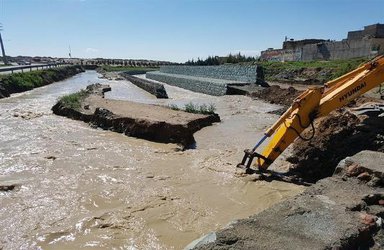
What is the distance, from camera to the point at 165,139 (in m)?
10.5

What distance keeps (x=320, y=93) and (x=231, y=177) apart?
2345mm

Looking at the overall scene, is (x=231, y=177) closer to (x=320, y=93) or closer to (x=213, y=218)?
(x=213, y=218)

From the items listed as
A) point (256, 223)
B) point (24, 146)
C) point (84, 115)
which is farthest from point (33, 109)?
point (256, 223)

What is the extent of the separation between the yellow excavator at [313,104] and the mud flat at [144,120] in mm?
3665

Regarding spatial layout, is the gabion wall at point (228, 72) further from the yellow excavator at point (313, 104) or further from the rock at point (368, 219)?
the rock at point (368, 219)

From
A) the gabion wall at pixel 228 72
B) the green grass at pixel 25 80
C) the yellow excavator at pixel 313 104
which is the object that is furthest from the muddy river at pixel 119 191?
the gabion wall at pixel 228 72

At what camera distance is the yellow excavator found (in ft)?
22.0

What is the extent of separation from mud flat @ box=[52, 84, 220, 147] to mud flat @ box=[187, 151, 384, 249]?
20.8 feet

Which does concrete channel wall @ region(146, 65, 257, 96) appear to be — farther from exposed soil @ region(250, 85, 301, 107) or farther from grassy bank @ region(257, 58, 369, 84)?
grassy bank @ region(257, 58, 369, 84)

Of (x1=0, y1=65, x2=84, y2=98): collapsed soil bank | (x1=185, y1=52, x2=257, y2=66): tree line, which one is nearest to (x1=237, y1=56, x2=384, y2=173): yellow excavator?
(x1=0, y1=65, x2=84, y2=98): collapsed soil bank

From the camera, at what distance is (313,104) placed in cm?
673

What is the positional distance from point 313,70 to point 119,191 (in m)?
27.7

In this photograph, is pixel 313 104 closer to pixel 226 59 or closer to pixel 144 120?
pixel 144 120

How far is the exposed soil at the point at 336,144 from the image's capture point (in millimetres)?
7359
